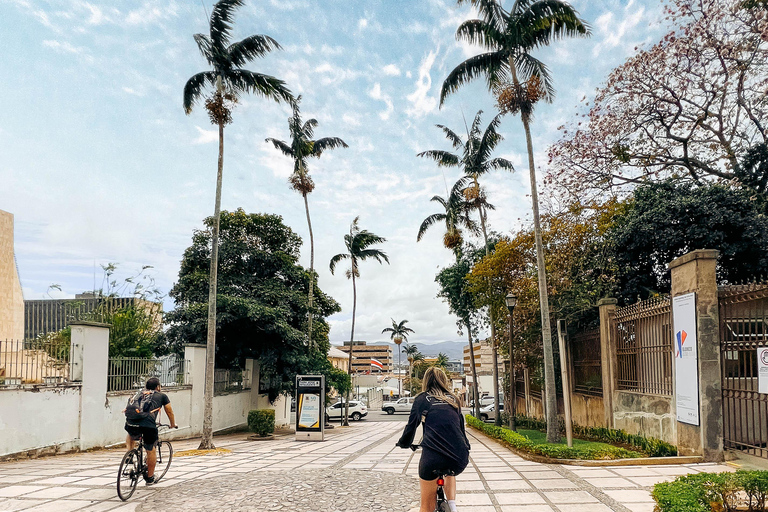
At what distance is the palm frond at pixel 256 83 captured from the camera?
15.9 meters

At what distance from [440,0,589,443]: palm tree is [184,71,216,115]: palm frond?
7.03m

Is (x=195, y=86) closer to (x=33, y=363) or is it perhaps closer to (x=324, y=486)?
(x=33, y=363)

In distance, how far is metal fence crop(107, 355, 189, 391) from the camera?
48.0 ft

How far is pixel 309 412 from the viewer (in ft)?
59.9

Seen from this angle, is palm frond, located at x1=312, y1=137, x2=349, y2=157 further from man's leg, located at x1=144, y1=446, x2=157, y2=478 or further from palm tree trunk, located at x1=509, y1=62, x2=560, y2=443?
man's leg, located at x1=144, y1=446, x2=157, y2=478

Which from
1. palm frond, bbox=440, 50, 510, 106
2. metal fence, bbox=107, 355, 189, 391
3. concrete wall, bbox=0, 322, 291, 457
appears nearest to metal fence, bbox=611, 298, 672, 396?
palm frond, bbox=440, 50, 510, 106

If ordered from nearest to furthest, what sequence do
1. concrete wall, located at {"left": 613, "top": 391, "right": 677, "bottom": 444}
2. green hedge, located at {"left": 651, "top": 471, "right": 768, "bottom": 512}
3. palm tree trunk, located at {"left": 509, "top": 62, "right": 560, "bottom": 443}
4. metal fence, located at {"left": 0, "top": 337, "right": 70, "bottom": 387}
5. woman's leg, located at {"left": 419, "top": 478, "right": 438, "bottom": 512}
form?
woman's leg, located at {"left": 419, "top": 478, "right": 438, "bottom": 512} < green hedge, located at {"left": 651, "top": 471, "right": 768, "bottom": 512} < concrete wall, located at {"left": 613, "top": 391, "right": 677, "bottom": 444} < metal fence, located at {"left": 0, "top": 337, "right": 70, "bottom": 387} < palm tree trunk, located at {"left": 509, "top": 62, "right": 560, "bottom": 443}

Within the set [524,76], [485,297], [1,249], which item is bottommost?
[485,297]

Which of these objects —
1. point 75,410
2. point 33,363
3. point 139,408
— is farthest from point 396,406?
point 139,408

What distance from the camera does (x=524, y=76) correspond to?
50.0ft

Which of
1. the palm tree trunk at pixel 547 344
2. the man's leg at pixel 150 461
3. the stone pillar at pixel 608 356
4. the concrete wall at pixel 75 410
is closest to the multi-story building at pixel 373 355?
the concrete wall at pixel 75 410

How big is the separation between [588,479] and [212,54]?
14107mm

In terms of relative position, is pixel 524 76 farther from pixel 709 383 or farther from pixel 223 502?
pixel 223 502

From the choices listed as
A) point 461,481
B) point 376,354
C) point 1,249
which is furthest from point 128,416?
point 376,354
